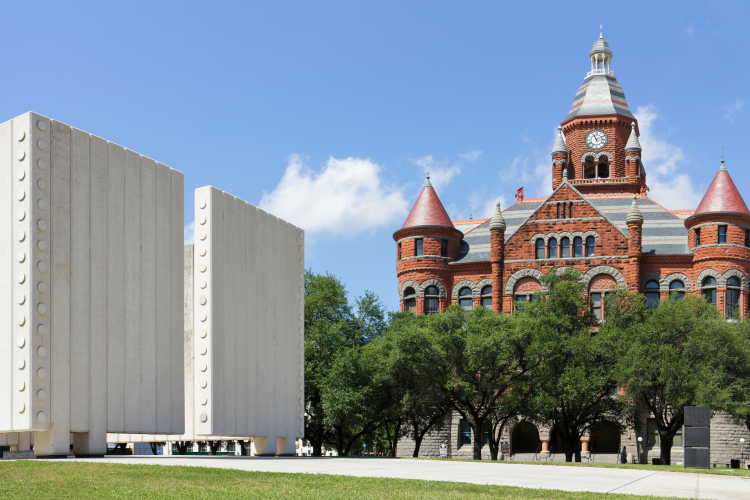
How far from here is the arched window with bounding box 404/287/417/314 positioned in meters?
66.6

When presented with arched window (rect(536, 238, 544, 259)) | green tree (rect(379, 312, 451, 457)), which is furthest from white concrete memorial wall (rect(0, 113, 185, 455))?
arched window (rect(536, 238, 544, 259))

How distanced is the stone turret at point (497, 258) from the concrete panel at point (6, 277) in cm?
4306

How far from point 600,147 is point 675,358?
121ft

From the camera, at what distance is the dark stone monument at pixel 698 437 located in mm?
27828

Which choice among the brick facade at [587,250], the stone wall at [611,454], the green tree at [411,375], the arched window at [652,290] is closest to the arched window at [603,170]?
the brick facade at [587,250]

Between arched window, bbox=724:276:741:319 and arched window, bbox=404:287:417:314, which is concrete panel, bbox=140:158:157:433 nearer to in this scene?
arched window, bbox=404:287:417:314

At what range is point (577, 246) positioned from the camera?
210 feet

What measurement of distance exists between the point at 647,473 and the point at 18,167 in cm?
2106

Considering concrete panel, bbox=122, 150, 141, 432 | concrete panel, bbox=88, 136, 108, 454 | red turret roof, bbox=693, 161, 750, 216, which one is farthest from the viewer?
red turret roof, bbox=693, 161, 750, 216

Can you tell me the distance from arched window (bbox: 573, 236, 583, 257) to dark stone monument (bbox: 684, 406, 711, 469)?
1437 inches

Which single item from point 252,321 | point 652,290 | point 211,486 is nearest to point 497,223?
point 652,290

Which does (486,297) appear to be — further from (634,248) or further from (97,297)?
(97,297)

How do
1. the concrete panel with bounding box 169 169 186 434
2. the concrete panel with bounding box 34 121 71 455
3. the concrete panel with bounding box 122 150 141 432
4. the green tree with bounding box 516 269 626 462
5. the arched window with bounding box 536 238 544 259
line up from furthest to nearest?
the arched window with bounding box 536 238 544 259
the green tree with bounding box 516 269 626 462
the concrete panel with bounding box 169 169 186 434
the concrete panel with bounding box 122 150 141 432
the concrete panel with bounding box 34 121 71 455

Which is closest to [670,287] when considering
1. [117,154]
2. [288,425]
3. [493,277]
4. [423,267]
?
[493,277]
